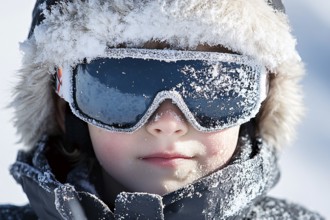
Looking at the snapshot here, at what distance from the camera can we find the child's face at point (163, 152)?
1557 millimetres

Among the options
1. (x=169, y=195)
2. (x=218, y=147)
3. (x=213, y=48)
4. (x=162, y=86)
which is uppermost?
(x=213, y=48)

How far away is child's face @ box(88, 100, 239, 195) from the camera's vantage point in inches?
61.3

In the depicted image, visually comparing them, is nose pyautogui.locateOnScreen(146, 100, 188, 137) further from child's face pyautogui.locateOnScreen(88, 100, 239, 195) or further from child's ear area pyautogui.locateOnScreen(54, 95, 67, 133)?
child's ear area pyautogui.locateOnScreen(54, 95, 67, 133)

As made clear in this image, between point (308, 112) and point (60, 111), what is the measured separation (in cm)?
159

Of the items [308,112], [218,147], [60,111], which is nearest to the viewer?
[218,147]

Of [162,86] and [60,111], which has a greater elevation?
[162,86]

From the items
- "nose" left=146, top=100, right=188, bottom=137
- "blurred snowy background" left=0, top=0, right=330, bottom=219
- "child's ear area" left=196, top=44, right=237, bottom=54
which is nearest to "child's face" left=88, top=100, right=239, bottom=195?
"nose" left=146, top=100, right=188, bottom=137

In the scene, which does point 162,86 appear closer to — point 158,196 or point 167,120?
point 167,120

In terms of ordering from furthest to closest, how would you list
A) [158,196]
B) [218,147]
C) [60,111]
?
[60,111]
[218,147]
[158,196]

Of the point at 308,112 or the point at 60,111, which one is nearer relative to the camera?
the point at 60,111

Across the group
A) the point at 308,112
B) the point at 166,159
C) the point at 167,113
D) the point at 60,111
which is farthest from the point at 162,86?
the point at 308,112

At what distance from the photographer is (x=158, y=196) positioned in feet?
4.89

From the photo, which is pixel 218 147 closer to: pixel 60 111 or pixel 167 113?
pixel 167 113

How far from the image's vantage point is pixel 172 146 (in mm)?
1571
